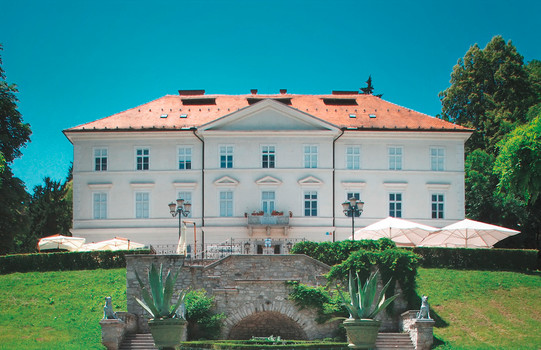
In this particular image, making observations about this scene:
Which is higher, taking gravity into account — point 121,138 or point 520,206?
Result: point 121,138

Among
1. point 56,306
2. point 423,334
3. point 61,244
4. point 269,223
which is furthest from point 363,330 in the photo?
point 61,244

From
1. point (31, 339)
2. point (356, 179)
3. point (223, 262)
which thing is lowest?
point (31, 339)

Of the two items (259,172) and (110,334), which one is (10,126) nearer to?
(259,172)

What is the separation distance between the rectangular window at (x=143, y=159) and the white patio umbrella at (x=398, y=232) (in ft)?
52.1

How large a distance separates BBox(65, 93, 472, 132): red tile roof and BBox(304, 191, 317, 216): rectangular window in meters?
5.08

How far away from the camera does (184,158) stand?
161ft

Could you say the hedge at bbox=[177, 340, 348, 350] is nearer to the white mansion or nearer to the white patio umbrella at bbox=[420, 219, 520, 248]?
the white patio umbrella at bbox=[420, 219, 520, 248]

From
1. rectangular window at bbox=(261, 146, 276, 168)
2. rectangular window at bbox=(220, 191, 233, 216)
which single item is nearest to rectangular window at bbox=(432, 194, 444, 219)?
rectangular window at bbox=(261, 146, 276, 168)

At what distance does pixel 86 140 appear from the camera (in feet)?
161

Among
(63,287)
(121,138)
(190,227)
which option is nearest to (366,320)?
(63,287)

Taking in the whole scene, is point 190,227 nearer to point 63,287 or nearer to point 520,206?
point 63,287

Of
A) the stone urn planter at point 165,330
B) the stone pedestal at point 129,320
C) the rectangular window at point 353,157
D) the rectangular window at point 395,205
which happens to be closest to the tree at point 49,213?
the rectangular window at point 353,157

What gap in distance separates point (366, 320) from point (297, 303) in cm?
1787

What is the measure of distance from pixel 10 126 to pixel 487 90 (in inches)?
1453
